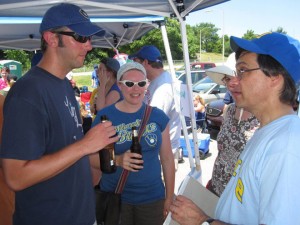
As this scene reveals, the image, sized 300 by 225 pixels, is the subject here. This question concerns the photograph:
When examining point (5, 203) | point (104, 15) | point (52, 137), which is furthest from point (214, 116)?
point (52, 137)

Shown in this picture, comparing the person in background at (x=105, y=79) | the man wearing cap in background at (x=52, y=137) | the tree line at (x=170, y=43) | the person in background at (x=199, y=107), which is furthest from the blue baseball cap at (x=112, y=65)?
the person in background at (x=199, y=107)

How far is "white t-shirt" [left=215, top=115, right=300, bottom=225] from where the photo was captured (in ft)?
3.30

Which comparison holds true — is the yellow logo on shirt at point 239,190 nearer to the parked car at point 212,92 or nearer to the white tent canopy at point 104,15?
the white tent canopy at point 104,15

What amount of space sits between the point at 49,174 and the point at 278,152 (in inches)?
40.7

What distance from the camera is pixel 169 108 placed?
12.6 ft

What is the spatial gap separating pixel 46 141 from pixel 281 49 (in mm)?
1186

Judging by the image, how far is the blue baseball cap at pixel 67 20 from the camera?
1.68 meters

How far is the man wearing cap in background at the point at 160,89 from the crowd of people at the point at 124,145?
1274 mm

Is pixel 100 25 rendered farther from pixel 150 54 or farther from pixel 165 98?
pixel 165 98

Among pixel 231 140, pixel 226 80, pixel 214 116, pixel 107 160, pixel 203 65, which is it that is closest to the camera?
pixel 107 160

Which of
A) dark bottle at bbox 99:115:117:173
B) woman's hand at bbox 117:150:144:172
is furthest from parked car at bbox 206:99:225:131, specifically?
dark bottle at bbox 99:115:117:173

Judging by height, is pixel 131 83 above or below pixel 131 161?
above

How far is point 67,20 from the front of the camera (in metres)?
1.69

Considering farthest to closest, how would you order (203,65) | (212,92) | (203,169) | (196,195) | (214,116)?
1. (203,65)
2. (212,92)
3. (214,116)
4. (203,169)
5. (196,195)
